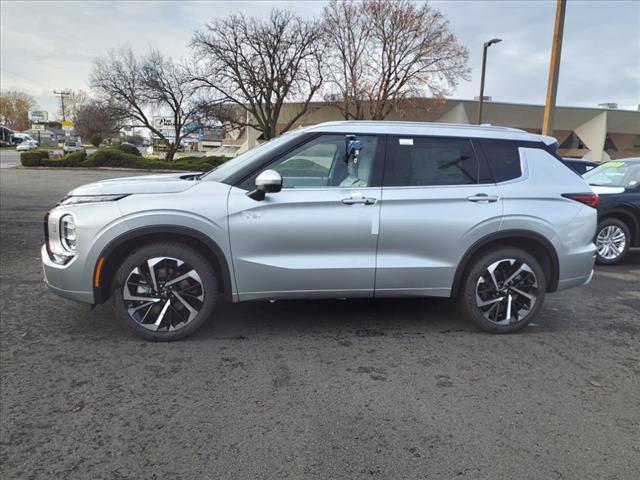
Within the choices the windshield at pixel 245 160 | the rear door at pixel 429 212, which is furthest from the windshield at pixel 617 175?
the windshield at pixel 245 160

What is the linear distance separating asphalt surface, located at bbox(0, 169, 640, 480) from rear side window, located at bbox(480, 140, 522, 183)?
4.79 feet

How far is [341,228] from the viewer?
4.04 meters

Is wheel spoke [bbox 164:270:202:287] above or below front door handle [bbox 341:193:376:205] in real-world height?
below

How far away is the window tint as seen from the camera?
4230 mm

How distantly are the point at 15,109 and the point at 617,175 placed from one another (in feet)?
486

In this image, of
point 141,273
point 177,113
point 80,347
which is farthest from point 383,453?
point 177,113

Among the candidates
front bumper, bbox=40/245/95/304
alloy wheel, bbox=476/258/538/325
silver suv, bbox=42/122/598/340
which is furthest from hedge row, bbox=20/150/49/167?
alloy wheel, bbox=476/258/538/325

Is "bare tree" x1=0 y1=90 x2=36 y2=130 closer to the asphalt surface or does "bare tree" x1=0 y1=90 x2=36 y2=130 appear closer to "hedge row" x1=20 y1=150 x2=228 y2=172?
"hedge row" x1=20 y1=150 x2=228 y2=172

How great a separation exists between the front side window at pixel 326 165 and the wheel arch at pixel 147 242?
81cm

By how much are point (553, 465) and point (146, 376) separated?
2.65 m

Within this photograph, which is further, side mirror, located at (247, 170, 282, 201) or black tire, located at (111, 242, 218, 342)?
black tire, located at (111, 242, 218, 342)

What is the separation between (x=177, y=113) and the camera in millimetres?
35594

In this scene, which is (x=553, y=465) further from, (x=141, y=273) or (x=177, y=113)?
(x=177, y=113)

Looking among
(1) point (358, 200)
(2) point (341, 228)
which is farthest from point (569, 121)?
(2) point (341, 228)
